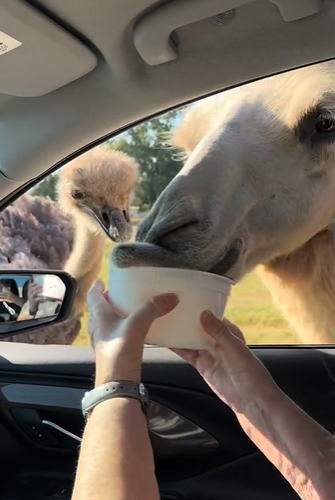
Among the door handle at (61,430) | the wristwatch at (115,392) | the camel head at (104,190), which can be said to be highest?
the camel head at (104,190)

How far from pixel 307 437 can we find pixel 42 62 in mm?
925

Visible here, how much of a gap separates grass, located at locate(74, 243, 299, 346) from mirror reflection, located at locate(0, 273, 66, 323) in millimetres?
161

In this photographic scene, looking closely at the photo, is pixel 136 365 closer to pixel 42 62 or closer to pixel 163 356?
pixel 42 62

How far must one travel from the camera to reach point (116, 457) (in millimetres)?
905

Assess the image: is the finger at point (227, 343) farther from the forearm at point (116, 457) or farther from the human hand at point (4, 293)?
the human hand at point (4, 293)

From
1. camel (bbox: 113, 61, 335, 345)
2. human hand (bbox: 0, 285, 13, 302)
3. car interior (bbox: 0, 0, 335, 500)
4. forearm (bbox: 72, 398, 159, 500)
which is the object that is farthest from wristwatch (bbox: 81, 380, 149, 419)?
human hand (bbox: 0, 285, 13, 302)

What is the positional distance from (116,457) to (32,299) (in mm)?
1410

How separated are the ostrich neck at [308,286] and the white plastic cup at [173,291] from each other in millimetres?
989

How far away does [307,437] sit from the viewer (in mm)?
1189

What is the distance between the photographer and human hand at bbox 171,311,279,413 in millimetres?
1220

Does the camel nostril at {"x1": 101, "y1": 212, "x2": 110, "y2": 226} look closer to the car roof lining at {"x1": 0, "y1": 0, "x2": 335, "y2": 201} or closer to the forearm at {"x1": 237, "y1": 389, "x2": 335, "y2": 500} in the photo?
the car roof lining at {"x1": 0, "y1": 0, "x2": 335, "y2": 201}

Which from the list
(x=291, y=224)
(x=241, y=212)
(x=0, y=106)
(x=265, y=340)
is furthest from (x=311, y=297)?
(x=0, y=106)

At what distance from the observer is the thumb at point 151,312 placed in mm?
995

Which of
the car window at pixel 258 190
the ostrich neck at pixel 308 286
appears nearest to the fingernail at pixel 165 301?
the car window at pixel 258 190
